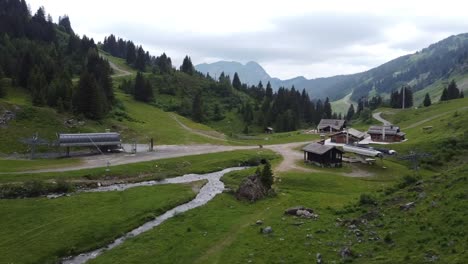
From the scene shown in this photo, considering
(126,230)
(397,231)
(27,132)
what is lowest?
(126,230)

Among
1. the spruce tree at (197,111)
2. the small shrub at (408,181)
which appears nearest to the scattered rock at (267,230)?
the small shrub at (408,181)

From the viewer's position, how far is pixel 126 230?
45.9 meters

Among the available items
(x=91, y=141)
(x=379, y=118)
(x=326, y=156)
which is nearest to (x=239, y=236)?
(x=326, y=156)

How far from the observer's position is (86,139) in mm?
85875

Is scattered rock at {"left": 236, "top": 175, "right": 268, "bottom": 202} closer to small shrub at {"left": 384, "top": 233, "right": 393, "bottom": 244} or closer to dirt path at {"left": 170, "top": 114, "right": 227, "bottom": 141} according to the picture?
small shrub at {"left": 384, "top": 233, "right": 393, "bottom": 244}

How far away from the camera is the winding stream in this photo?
39719 millimetres

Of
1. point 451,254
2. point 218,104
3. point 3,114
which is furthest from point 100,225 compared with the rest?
point 218,104

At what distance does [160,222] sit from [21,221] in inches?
623

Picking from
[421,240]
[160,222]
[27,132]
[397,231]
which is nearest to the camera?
[421,240]

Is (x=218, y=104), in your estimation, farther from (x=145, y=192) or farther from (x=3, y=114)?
(x=145, y=192)

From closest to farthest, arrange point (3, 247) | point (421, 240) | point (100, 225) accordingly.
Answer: point (421, 240) → point (3, 247) → point (100, 225)

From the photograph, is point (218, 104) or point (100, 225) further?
point (218, 104)

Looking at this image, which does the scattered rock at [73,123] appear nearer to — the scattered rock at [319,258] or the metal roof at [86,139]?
the metal roof at [86,139]

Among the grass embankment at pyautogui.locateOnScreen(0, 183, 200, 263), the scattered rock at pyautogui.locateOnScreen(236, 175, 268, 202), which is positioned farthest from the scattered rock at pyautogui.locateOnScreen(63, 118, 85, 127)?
the scattered rock at pyautogui.locateOnScreen(236, 175, 268, 202)
